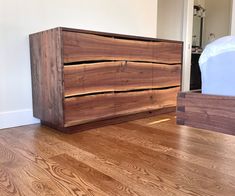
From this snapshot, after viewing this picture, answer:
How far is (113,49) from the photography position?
1.89m

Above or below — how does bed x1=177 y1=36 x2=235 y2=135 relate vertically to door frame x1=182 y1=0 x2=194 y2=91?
below

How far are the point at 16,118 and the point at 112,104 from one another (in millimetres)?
821

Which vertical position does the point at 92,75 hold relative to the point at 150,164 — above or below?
above

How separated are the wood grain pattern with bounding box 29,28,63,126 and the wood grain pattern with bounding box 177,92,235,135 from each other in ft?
2.95

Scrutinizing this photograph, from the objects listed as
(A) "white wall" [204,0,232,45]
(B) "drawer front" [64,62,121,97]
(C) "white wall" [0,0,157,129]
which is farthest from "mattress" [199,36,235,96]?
(A) "white wall" [204,0,232,45]

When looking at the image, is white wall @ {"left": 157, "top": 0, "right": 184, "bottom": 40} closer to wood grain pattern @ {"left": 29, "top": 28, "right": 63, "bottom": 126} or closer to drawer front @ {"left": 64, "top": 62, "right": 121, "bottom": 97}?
drawer front @ {"left": 64, "top": 62, "right": 121, "bottom": 97}

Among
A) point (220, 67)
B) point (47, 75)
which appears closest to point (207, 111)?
point (220, 67)

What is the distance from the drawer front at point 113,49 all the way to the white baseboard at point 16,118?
70cm

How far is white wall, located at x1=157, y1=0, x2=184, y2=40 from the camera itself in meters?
3.60

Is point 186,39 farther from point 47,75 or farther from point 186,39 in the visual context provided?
point 47,75

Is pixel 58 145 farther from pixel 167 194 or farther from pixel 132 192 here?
pixel 167 194

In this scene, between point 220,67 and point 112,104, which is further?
point 112,104

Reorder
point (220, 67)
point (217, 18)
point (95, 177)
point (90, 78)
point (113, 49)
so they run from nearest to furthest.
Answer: point (220, 67) < point (95, 177) < point (90, 78) < point (113, 49) < point (217, 18)

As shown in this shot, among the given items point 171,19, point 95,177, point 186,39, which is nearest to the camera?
point 95,177
